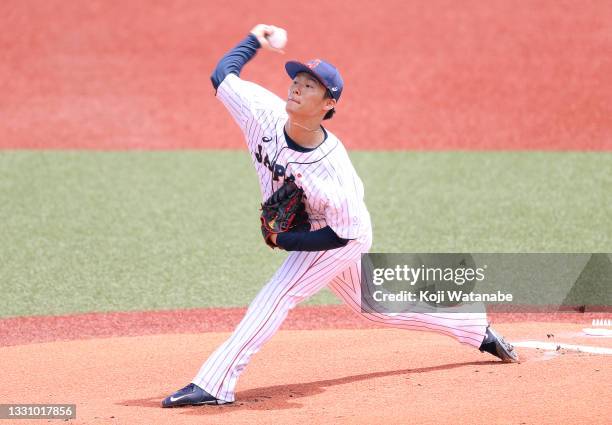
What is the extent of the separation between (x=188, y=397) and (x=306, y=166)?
1.20 m

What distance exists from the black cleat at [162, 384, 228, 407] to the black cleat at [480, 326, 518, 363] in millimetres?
1479

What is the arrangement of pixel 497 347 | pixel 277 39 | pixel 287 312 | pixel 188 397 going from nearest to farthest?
pixel 188 397, pixel 287 312, pixel 277 39, pixel 497 347

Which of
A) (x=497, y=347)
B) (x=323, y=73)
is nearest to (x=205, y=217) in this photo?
(x=497, y=347)

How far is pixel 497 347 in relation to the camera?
5312 millimetres

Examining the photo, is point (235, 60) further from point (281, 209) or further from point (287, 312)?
point (287, 312)

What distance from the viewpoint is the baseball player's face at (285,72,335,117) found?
4773 millimetres

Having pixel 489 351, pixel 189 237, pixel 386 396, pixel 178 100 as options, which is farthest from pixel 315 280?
pixel 178 100

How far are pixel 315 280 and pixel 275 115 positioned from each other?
815 mm

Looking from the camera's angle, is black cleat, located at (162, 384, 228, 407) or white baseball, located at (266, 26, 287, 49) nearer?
black cleat, located at (162, 384, 228, 407)

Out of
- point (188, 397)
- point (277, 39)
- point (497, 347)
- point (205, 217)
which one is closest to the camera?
point (188, 397)

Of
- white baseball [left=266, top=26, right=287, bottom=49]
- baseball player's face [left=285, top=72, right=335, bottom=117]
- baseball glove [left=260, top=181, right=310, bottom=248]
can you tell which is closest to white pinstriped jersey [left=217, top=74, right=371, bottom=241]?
baseball glove [left=260, top=181, right=310, bottom=248]

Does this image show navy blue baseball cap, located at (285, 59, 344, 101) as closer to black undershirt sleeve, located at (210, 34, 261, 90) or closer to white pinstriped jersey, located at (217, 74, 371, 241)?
white pinstriped jersey, located at (217, 74, 371, 241)

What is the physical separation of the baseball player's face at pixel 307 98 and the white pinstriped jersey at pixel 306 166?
6.1 inches

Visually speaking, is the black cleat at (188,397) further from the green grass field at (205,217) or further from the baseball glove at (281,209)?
the green grass field at (205,217)
